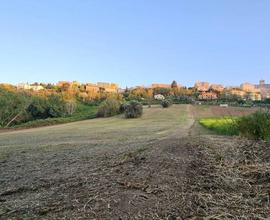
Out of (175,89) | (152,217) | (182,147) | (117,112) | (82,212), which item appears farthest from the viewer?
(175,89)

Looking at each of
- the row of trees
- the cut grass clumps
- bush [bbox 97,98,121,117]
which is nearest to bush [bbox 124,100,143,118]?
bush [bbox 97,98,121,117]

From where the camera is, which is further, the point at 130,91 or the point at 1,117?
the point at 130,91

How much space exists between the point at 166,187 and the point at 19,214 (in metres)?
1.90

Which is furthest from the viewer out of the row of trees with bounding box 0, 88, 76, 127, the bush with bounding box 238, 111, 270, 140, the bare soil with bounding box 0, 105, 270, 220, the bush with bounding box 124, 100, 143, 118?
the row of trees with bounding box 0, 88, 76, 127

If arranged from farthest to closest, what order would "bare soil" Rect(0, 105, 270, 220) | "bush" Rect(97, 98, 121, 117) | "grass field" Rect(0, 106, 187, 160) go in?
1. "bush" Rect(97, 98, 121, 117)
2. "grass field" Rect(0, 106, 187, 160)
3. "bare soil" Rect(0, 105, 270, 220)

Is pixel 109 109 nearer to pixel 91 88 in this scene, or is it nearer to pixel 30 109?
pixel 30 109

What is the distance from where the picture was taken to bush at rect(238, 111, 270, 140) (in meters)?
11.8

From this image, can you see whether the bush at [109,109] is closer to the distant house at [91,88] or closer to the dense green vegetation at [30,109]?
the dense green vegetation at [30,109]

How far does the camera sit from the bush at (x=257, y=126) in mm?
11828

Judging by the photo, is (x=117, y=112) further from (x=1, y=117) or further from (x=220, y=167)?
(x=220, y=167)

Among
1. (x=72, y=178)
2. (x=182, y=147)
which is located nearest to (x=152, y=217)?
(x=72, y=178)

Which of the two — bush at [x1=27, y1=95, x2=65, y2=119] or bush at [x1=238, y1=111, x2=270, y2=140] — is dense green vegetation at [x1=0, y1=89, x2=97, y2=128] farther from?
bush at [x1=238, y1=111, x2=270, y2=140]

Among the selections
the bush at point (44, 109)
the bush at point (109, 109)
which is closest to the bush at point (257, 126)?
the bush at point (109, 109)

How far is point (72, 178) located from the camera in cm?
710
